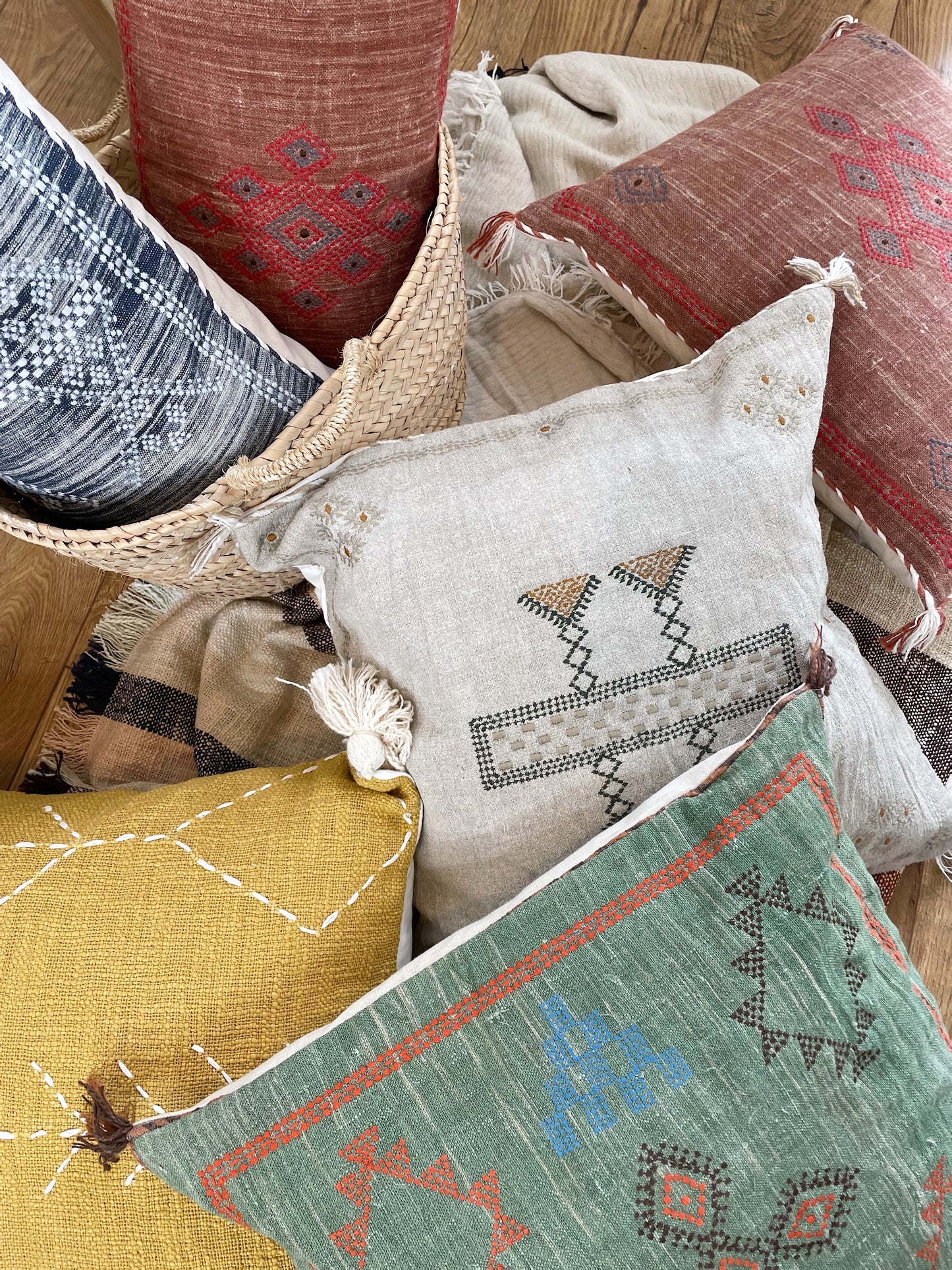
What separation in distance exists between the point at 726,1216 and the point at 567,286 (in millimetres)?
871

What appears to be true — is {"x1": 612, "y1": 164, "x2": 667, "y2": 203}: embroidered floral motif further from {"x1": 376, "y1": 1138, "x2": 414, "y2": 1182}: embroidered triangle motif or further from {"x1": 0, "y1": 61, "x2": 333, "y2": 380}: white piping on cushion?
{"x1": 376, "y1": 1138, "x2": 414, "y2": 1182}: embroidered triangle motif

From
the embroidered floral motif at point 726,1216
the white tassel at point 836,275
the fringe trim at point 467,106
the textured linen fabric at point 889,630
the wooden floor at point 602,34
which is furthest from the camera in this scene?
the wooden floor at point 602,34

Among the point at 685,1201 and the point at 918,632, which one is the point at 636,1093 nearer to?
the point at 685,1201

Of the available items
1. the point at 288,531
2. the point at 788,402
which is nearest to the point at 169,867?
the point at 288,531

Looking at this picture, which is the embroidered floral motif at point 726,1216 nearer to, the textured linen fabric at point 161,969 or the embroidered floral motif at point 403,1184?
the embroidered floral motif at point 403,1184

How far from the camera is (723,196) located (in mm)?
756

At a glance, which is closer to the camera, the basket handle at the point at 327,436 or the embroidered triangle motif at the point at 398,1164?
the embroidered triangle motif at the point at 398,1164

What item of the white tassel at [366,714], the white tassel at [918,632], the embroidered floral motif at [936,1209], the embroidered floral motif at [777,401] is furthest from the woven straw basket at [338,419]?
the embroidered floral motif at [936,1209]

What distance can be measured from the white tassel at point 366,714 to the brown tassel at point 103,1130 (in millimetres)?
258

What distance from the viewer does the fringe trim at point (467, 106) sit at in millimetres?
1026

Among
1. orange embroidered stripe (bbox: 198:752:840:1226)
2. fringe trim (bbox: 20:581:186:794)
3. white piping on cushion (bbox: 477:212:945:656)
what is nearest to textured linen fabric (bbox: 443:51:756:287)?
white piping on cushion (bbox: 477:212:945:656)

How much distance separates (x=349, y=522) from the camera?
63 centimetres

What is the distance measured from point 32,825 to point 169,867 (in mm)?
125

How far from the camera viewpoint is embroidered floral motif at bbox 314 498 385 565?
2.05 feet
